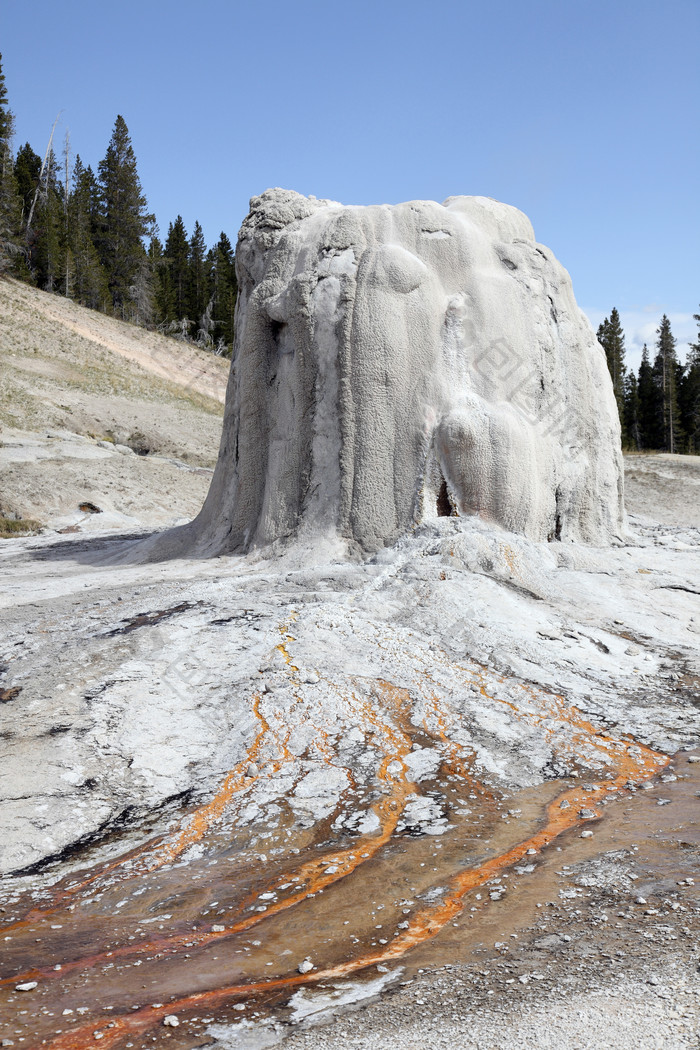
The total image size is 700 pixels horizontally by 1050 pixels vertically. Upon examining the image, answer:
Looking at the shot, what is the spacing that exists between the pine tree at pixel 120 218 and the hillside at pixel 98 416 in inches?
206

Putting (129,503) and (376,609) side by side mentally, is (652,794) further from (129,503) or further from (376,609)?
(129,503)

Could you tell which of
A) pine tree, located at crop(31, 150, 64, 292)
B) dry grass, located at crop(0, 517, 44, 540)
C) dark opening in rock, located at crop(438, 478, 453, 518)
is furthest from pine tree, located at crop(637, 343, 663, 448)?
dark opening in rock, located at crop(438, 478, 453, 518)

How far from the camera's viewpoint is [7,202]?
35969 mm

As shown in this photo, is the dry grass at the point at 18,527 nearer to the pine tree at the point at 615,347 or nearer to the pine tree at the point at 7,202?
the pine tree at the point at 7,202

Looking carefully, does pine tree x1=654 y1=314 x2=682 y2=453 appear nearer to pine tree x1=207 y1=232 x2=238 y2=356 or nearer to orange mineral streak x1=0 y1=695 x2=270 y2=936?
pine tree x1=207 y1=232 x2=238 y2=356

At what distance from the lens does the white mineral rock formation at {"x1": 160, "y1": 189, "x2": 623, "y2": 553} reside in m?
7.45

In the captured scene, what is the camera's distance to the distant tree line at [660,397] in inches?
1607

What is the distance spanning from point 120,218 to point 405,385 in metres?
37.3

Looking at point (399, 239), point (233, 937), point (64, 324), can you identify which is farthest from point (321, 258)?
point (64, 324)

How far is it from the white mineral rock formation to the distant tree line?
1280 inches

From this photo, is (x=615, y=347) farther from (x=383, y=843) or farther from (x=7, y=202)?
(x=383, y=843)

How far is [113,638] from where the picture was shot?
5734 mm

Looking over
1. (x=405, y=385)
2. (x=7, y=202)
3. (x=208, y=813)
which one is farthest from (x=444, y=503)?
(x=7, y=202)

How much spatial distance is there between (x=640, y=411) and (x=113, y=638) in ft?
140
